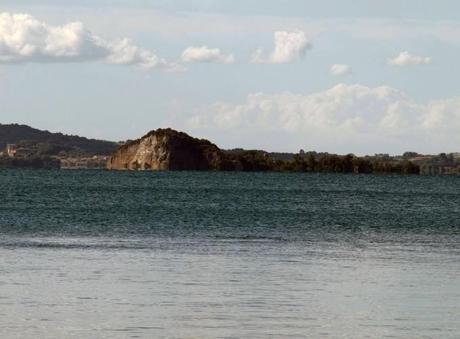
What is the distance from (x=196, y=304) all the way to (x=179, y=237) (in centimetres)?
2920

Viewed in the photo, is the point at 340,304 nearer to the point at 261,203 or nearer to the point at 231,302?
the point at 231,302

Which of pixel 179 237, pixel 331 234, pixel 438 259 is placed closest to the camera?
pixel 438 259

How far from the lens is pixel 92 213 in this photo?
85312 millimetres

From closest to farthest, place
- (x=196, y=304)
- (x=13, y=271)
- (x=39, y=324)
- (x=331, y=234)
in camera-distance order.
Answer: (x=39, y=324) → (x=196, y=304) → (x=13, y=271) → (x=331, y=234)

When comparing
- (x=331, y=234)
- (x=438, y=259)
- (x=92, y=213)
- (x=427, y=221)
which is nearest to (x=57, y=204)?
(x=92, y=213)

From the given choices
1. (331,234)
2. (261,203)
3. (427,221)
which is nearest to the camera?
(331,234)

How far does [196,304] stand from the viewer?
29.5 meters

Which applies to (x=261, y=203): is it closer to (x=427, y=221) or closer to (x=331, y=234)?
(x=427, y=221)

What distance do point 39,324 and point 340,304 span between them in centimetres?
822

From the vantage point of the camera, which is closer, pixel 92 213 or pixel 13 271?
pixel 13 271

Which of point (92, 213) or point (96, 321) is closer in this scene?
point (96, 321)

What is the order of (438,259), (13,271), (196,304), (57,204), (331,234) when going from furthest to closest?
(57,204) < (331,234) < (438,259) < (13,271) < (196,304)

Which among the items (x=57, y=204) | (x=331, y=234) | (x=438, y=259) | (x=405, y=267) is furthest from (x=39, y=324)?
(x=57, y=204)

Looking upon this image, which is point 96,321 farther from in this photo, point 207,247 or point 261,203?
point 261,203
